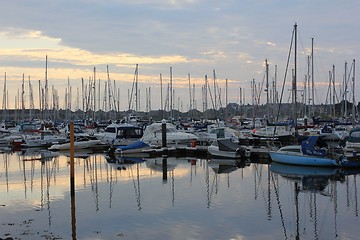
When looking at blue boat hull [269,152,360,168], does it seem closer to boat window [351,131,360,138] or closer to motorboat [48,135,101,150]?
boat window [351,131,360,138]

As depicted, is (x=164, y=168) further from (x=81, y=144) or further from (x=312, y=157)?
(x=81, y=144)

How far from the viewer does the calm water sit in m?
16.4

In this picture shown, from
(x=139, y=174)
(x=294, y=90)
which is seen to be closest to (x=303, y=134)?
(x=294, y=90)

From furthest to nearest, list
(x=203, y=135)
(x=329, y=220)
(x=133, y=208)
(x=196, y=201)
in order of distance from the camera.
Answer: (x=203, y=135) → (x=196, y=201) → (x=133, y=208) → (x=329, y=220)

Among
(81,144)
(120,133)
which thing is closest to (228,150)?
(120,133)

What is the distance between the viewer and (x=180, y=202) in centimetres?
2152

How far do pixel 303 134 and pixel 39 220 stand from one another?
3228 centimetres

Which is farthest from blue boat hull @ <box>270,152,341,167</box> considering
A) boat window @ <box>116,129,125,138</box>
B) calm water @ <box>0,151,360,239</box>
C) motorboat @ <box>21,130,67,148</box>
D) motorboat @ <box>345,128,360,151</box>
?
motorboat @ <box>21,130,67,148</box>

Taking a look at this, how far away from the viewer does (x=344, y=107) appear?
6512 centimetres

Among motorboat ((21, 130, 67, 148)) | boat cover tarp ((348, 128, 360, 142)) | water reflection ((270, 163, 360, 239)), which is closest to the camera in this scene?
water reflection ((270, 163, 360, 239))

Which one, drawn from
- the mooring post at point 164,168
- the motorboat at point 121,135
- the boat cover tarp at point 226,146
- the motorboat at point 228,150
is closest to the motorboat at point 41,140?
the motorboat at point 121,135

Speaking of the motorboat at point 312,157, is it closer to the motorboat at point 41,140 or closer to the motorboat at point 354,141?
the motorboat at point 354,141

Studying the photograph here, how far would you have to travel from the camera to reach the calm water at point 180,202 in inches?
647

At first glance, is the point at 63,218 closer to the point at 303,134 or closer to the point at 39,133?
the point at 303,134
